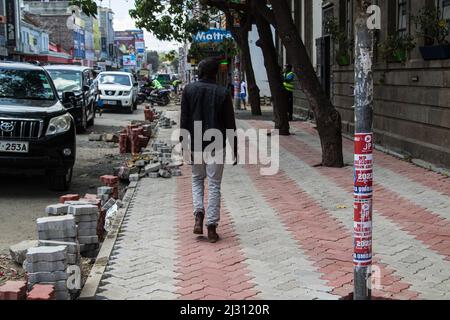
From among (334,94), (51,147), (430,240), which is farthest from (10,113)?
(334,94)

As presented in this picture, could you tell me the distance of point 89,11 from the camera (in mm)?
11578

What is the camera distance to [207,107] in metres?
6.46

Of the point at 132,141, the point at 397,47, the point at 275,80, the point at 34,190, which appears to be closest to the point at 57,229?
the point at 34,190

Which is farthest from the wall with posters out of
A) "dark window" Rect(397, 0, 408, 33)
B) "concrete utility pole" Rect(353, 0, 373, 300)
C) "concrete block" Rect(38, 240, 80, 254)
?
"concrete utility pole" Rect(353, 0, 373, 300)

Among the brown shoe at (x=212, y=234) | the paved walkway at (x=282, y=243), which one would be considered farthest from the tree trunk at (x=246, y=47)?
the brown shoe at (x=212, y=234)

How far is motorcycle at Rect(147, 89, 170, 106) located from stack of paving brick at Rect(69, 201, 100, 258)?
30.3 m

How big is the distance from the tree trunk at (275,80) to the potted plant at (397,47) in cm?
386

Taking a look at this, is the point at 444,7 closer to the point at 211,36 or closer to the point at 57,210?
the point at 57,210

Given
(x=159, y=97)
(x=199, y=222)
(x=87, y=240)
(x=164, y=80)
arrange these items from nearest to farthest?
(x=87, y=240)
(x=199, y=222)
(x=159, y=97)
(x=164, y=80)

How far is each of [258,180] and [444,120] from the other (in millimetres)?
3146

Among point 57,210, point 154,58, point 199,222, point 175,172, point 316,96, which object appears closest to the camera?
point 57,210

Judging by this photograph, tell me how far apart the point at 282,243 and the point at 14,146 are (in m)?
4.35

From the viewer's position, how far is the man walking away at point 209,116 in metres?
6.46

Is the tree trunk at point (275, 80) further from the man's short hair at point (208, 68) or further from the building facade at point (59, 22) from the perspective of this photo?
the building facade at point (59, 22)
